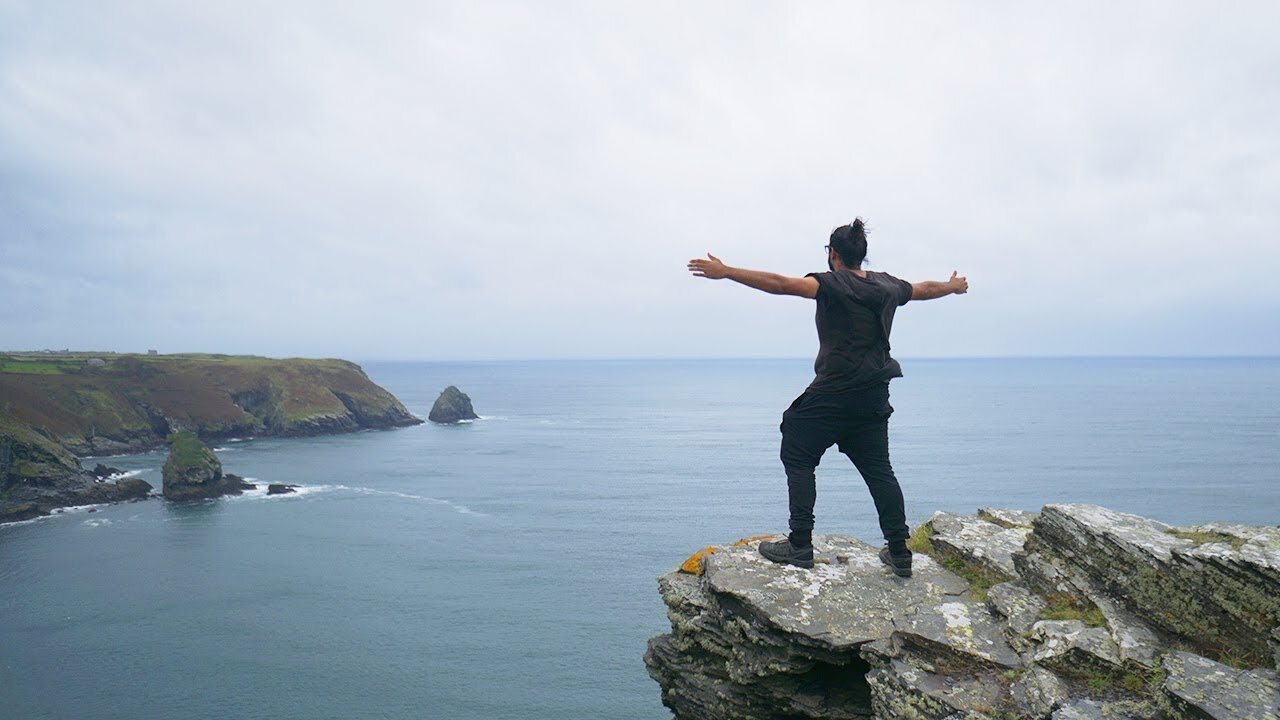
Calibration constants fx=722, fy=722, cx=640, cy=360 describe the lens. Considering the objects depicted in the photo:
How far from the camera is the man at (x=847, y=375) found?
25.0ft

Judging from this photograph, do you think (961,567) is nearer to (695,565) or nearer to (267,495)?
(695,565)

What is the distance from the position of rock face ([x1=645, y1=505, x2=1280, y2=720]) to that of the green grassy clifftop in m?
92.9

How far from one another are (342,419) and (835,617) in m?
138

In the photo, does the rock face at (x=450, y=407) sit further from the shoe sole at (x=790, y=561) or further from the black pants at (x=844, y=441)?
Answer: the black pants at (x=844, y=441)

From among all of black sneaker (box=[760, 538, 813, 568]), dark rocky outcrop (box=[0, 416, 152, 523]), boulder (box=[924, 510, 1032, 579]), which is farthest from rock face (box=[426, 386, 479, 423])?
boulder (box=[924, 510, 1032, 579])

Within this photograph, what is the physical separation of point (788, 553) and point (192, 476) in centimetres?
8087

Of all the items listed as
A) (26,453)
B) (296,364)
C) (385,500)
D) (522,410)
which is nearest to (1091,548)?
(385,500)

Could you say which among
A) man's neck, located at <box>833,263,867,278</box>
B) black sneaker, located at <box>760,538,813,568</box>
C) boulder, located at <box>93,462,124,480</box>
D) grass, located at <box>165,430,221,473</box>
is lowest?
boulder, located at <box>93,462,124,480</box>

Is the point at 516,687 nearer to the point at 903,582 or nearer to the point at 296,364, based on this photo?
the point at 903,582

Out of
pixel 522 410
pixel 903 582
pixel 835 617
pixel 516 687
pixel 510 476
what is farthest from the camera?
pixel 522 410

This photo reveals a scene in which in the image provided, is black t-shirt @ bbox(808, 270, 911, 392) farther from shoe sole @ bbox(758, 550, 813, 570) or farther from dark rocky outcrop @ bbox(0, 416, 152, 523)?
dark rocky outcrop @ bbox(0, 416, 152, 523)

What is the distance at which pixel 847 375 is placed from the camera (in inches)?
316

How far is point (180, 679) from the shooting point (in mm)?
34688

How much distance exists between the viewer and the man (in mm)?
7633
